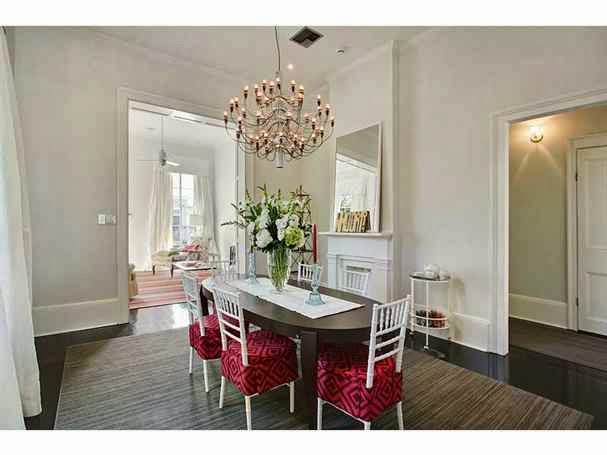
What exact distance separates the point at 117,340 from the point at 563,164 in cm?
536

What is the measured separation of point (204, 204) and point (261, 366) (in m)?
7.60

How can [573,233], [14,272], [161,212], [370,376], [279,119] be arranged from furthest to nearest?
[161,212], [573,233], [279,119], [14,272], [370,376]

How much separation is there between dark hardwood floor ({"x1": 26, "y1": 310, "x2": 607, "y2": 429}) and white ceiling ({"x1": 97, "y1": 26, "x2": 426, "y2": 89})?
11.3ft

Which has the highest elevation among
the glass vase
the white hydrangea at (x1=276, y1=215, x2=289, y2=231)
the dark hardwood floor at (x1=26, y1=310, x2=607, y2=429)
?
the white hydrangea at (x1=276, y1=215, x2=289, y2=231)

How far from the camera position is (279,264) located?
8.16 feet

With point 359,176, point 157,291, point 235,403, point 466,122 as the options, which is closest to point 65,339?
point 235,403

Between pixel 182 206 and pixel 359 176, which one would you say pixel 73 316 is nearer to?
pixel 359 176

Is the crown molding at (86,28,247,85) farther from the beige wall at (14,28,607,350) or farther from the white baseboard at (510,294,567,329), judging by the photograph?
the white baseboard at (510,294,567,329)

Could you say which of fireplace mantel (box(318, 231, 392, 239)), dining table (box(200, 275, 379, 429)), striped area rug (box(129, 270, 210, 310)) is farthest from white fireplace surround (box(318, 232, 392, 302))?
striped area rug (box(129, 270, 210, 310))

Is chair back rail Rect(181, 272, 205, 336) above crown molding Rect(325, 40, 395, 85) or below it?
below

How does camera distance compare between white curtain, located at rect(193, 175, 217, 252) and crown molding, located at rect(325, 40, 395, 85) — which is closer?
crown molding, located at rect(325, 40, 395, 85)

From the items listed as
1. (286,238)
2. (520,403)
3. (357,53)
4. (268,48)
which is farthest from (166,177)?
(520,403)

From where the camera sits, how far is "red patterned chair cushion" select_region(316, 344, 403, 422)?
5.38ft

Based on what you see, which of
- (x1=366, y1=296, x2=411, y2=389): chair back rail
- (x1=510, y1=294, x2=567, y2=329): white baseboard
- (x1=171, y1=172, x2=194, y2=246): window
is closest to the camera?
(x1=366, y1=296, x2=411, y2=389): chair back rail
